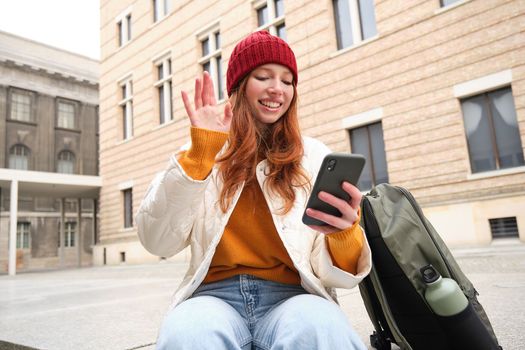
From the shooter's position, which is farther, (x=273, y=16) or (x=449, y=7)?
(x=273, y=16)

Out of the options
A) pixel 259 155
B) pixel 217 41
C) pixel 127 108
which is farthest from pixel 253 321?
pixel 127 108

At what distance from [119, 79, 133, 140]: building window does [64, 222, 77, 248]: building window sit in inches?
534

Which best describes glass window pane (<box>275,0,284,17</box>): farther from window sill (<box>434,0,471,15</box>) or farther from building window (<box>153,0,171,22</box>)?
building window (<box>153,0,171,22</box>)

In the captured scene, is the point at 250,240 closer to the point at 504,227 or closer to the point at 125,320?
the point at 125,320

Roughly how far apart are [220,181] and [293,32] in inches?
394

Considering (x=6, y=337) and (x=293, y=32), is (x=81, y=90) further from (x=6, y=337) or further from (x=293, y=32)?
(x=6, y=337)

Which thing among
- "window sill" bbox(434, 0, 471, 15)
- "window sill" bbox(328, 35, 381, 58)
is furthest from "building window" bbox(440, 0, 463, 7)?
"window sill" bbox(328, 35, 381, 58)

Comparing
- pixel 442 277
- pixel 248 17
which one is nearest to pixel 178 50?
pixel 248 17

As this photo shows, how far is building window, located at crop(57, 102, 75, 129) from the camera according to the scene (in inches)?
1047

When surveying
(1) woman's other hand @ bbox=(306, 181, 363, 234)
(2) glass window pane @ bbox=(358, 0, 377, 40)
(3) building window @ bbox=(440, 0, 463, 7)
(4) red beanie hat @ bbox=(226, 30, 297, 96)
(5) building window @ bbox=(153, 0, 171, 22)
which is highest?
(5) building window @ bbox=(153, 0, 171, 22)

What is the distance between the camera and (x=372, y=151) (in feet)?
30.3

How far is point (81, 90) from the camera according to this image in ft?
88.7

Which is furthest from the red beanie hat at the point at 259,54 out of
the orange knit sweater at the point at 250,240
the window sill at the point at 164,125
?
the window sill at the point at 164,125

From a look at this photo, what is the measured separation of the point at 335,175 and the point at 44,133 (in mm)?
28941
